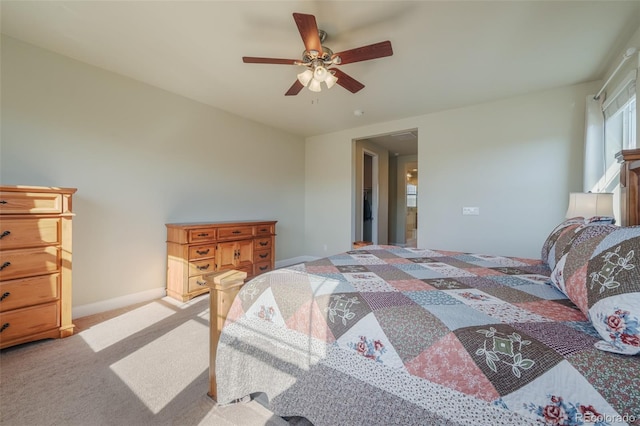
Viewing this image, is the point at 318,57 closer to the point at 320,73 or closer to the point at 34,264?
the point at 320,73

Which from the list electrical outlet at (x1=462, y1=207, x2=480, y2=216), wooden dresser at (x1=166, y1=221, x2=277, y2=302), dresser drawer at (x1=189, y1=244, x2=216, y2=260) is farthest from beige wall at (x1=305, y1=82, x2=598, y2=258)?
dresser drawer at (x1=189, y1=244, x2=216, y2=260)

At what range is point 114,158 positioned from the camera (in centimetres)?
275

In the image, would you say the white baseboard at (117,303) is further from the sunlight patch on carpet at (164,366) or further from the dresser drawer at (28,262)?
the sunlight patch on carpet at (164,366)

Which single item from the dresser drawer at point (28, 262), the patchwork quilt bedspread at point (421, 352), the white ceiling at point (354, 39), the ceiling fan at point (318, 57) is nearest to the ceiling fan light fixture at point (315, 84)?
the ceiling fan at point (318, 57)

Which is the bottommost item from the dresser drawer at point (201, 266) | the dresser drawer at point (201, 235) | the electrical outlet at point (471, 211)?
the dresser drawer at point (201, 266)

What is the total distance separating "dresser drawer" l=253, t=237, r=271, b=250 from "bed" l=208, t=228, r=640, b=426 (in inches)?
91.0

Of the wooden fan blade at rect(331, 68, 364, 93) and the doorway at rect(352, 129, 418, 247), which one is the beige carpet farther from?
the doorway at rect(352, 129, 418, 247)

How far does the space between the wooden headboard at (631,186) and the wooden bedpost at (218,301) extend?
2333 mm

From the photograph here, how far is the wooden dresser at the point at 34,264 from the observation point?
1869mm

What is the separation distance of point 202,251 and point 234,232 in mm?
512

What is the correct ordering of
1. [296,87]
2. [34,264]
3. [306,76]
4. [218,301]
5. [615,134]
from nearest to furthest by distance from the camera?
[218,301] → [34,264] → [306,76] → [296,87] → [615,134]

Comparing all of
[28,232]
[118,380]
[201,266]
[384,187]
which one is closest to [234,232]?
[201,266]

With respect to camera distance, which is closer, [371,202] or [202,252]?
[202,252]

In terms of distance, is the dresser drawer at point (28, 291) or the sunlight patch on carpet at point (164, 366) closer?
the sunlight patch on carpet at point (164, 366)
